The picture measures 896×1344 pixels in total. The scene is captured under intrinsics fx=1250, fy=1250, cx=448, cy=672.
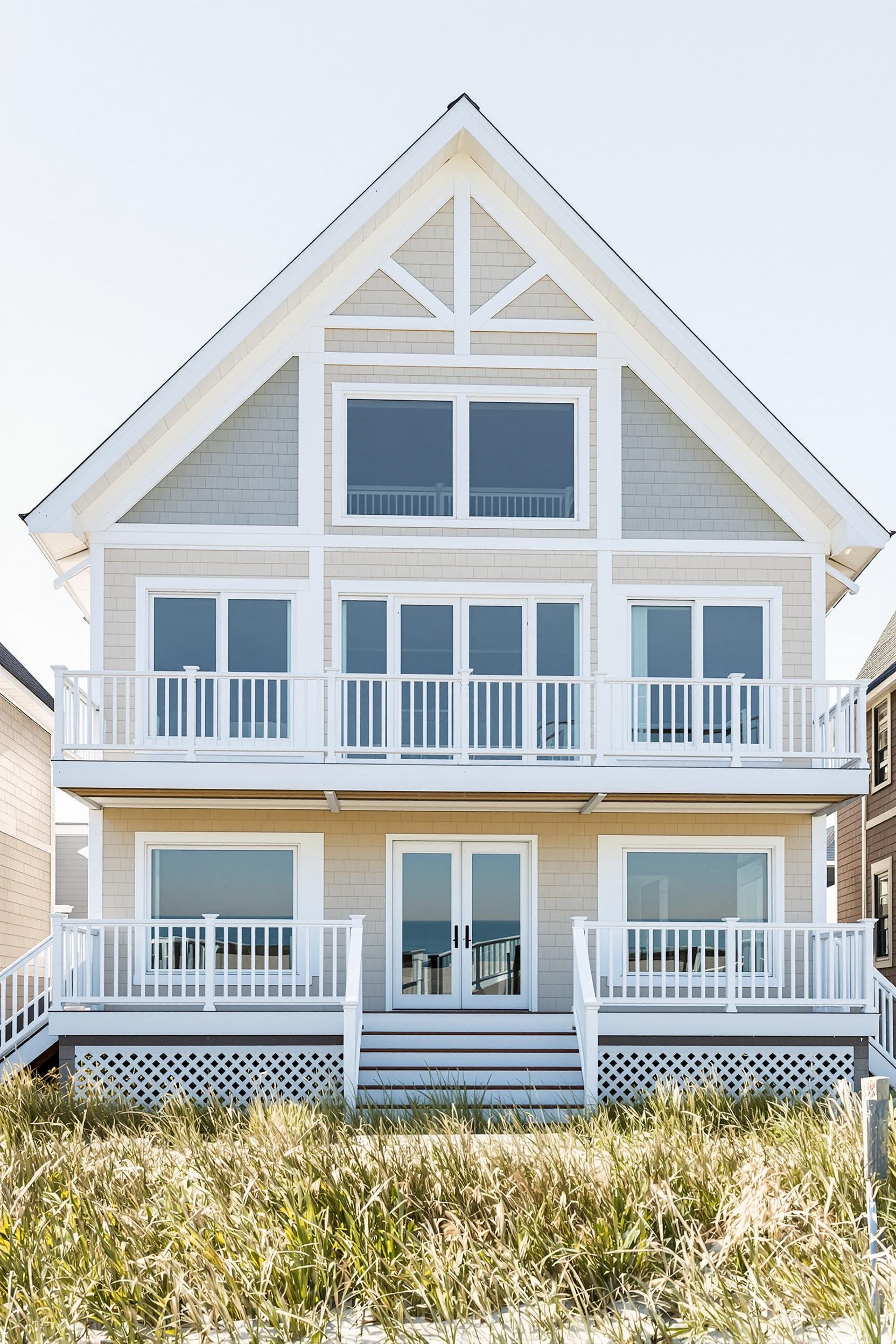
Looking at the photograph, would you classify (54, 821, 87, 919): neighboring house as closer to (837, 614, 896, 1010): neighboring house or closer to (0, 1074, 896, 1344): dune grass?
(837, 614, 896, 1010): neighboring house

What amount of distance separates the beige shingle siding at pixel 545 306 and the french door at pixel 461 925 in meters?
6.79

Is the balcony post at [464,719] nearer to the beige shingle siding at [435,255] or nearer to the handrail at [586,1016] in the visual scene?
the handrail at [586,1016]

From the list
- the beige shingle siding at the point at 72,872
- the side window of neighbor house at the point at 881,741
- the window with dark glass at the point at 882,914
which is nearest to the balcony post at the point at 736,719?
the side window of neighbor house at the point at 881,741

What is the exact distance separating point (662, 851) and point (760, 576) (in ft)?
12.3

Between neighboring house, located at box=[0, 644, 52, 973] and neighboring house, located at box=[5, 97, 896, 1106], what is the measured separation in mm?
5852

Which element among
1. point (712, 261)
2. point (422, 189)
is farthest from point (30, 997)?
point (712, 261)

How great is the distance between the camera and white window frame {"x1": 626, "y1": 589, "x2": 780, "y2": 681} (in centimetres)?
1598

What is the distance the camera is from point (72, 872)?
3394 centimetres

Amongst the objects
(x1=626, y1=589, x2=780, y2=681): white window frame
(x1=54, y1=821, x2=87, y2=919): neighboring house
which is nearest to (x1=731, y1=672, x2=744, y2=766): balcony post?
(x1=626, y1=589, x2=780, y2=681): white window frame

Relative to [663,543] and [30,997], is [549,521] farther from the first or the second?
[30,997]

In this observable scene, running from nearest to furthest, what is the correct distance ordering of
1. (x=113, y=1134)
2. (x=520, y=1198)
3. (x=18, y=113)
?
(x=520, y=1198) < (x=113, y=1134) < (x=18, y=113)

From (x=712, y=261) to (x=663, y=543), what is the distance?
487 cm

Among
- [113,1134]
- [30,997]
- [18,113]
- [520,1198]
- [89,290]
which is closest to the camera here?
[520,1198]

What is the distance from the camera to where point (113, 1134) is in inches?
366
